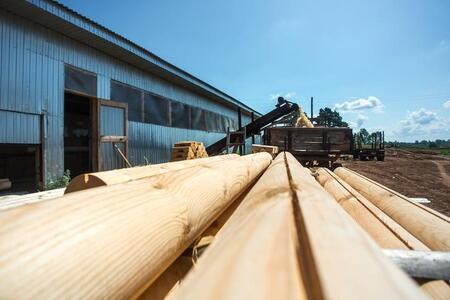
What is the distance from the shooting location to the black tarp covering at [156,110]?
12031 millimetres

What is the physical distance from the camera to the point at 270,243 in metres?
0.72

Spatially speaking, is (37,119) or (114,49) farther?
(114,49)

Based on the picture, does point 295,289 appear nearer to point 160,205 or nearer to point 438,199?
point 160,205

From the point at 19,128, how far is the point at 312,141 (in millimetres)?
7650

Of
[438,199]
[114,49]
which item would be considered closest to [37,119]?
[114,49]

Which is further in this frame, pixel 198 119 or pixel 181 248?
pixel 198 119

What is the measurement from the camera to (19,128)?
715cm

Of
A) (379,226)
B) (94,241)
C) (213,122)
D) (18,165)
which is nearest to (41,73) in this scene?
(18,165)

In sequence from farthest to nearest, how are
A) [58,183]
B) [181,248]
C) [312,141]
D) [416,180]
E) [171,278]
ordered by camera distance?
[416,180]
[312,141]
[58,183]
[171,278]
[181,248]

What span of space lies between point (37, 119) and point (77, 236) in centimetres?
810

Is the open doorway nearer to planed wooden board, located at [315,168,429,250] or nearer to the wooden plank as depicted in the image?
the wooden plank

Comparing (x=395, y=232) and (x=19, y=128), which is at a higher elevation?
(x=19, y=128)

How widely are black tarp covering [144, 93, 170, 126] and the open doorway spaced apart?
2.55 meters

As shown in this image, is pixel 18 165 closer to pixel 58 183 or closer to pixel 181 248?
pixel 58 183
